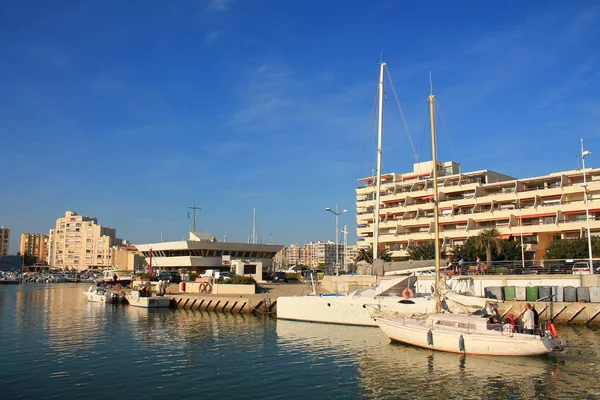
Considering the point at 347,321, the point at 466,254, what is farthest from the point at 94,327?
the point at 466,254

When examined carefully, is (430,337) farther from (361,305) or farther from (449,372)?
(361,305)

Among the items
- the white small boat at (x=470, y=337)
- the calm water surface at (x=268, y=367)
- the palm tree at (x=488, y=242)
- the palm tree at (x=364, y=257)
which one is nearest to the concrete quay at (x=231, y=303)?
the palm tree at (x=364, y=257)

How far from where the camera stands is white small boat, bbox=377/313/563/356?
901 inches

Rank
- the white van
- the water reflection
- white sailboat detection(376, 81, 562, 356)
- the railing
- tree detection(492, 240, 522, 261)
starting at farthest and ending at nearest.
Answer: tree detection(492, 240, 522, 261) → the railing → the white van → white sailboat detection(376, 81, 562, 356) → the water reflection

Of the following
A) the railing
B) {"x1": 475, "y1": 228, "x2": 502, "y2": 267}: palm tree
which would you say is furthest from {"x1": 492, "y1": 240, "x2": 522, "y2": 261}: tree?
the railing

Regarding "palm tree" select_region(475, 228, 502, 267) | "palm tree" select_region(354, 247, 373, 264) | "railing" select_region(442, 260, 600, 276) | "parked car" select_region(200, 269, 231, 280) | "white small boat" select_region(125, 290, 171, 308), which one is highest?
"palm tree" select_region(475, 228, 502, 267)

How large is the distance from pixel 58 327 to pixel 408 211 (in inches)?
2555

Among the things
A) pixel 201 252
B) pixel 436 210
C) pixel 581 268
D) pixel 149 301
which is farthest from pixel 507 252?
pixel 201 252

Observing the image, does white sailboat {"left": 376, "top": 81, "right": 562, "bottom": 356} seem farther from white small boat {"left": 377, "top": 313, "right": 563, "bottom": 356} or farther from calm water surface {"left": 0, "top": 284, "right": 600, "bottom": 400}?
calm water surface {"left": 0, "top": 284, "right": 600, "bottom": 400}

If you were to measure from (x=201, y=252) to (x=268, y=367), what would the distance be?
261 ft

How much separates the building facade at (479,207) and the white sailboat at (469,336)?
43409 millimetres

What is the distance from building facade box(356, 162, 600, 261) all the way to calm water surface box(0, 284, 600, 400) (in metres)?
42.6

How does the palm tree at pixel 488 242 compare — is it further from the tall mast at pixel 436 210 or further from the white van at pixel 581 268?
the tall mast at pixel 436 210

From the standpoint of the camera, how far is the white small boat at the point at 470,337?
75.1 ft
